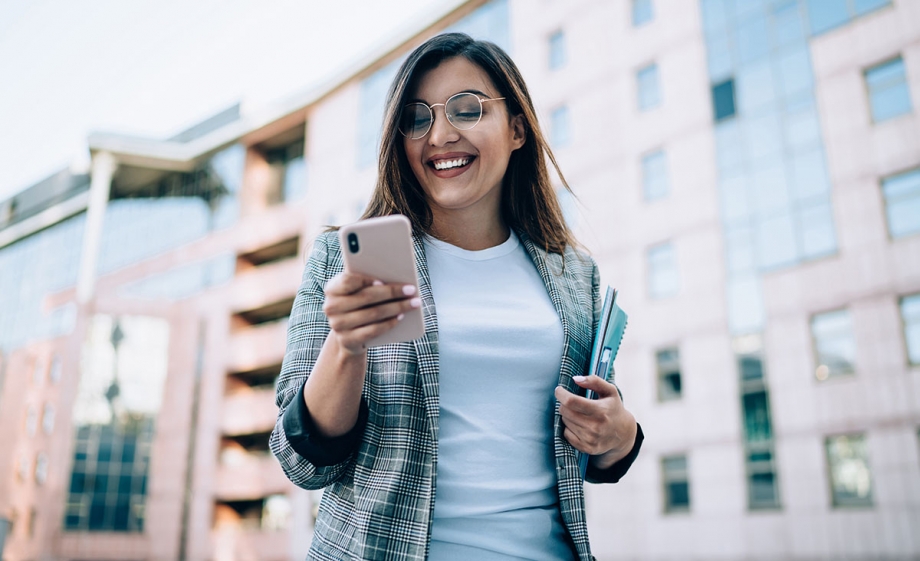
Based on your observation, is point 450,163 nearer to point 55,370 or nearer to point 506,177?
point 506,177

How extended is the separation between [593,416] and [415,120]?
2.72ft

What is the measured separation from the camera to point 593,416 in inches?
69.4

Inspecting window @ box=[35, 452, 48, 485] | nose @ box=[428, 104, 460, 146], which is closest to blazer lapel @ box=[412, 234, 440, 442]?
nose @ box=[428, 104, 460, 146]

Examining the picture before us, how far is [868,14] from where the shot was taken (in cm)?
1817

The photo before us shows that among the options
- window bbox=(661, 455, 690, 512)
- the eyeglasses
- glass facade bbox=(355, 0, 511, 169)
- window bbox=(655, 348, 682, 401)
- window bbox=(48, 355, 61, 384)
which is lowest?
window bbox=(661, 455, 690, 512)

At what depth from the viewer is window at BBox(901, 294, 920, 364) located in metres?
16.4

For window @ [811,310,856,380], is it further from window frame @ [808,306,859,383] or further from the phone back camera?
the phone back camera

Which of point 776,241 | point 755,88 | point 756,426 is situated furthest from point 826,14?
point 756,426

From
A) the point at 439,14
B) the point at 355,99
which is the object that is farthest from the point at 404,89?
the point at 355,99

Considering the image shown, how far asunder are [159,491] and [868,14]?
3297 centimetres

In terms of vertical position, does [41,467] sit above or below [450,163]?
below

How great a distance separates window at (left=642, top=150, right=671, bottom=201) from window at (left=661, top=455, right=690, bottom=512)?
685cm

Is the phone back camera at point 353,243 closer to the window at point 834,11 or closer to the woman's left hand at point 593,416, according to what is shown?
the woman's left hand at point 593,416

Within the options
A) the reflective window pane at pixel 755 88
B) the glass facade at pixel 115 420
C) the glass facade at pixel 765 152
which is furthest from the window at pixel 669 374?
the glass facade at pixel 115 420
